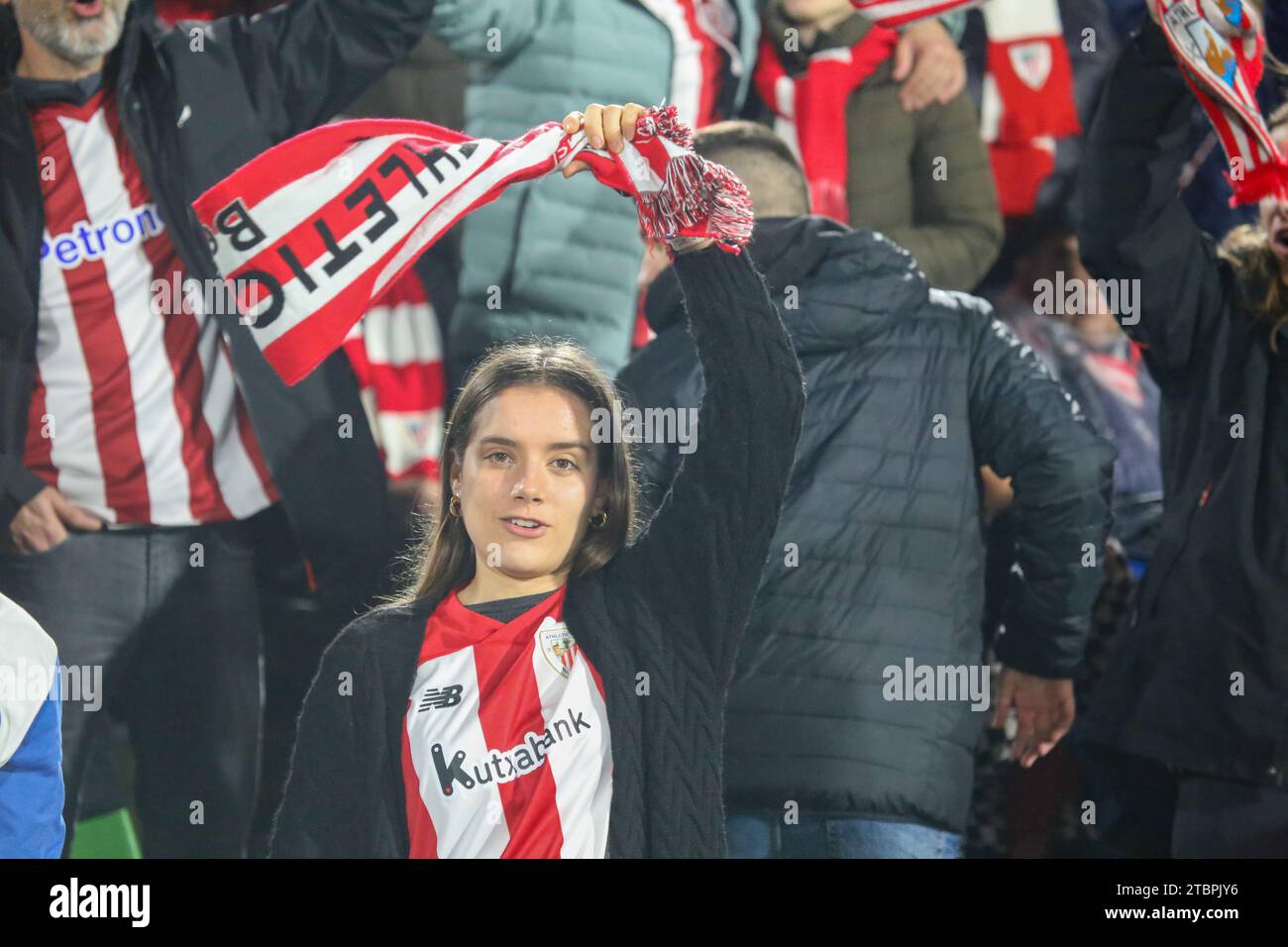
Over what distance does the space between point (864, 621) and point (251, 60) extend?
5.23ft

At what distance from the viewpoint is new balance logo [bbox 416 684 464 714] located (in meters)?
3.08

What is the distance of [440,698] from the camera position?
10.1 feet

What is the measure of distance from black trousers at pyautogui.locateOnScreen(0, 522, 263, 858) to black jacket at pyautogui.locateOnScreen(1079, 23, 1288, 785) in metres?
1.64

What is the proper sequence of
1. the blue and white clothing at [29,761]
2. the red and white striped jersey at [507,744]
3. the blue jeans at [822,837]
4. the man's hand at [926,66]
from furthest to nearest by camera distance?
the man's hand at [926,66] → the blue jeans at [822,837] → the red and white striped jersey at [507,744] → the blue and white clothing at [29,761]

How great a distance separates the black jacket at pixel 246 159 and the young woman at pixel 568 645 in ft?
1.04

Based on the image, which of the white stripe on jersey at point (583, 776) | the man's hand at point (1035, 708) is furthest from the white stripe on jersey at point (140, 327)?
the man's hand at point (1035, 708)

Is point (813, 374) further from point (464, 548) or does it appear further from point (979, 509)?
point (464, 548)

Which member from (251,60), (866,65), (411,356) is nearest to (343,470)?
(411,356)

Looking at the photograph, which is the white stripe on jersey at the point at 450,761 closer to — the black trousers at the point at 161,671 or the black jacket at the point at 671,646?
the black jacket at the point at 671,646

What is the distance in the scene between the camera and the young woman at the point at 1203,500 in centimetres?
328

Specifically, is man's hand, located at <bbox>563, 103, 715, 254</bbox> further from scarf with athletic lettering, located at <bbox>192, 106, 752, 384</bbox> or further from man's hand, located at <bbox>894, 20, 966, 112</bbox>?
man's hand, located at <bbox>894, 20, 966, 112</bbox>

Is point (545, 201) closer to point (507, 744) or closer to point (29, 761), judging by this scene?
point (507, 744)

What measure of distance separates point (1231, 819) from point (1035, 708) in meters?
0.41
